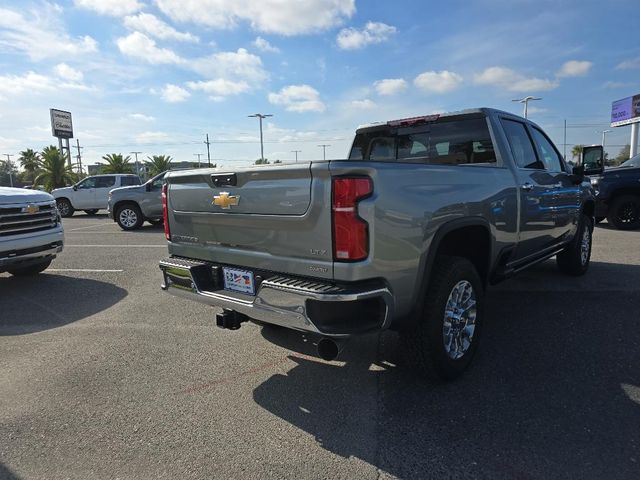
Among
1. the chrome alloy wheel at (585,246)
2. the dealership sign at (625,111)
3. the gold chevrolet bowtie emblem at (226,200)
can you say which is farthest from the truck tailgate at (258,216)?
the dealership sign at (625,111)

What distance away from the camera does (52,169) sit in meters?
34.8

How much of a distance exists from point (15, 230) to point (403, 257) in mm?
5454

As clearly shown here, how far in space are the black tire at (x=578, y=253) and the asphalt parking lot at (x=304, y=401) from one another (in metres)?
1.11

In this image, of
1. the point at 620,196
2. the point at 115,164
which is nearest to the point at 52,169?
the point at 115,164

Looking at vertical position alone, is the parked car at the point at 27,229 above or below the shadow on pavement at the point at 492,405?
above

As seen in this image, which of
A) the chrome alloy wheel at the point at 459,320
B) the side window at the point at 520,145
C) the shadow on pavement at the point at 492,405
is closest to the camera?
the shadow on pavement at the point at 492,405

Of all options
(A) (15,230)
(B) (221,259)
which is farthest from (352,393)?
(A) (15,230)

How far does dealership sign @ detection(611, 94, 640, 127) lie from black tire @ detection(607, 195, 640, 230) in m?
39.3

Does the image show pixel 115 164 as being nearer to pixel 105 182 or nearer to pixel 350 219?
pixel 105 182

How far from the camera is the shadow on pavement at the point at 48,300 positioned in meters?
4.79

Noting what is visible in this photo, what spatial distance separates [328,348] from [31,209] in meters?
5.32

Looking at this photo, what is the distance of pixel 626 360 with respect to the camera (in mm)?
3492

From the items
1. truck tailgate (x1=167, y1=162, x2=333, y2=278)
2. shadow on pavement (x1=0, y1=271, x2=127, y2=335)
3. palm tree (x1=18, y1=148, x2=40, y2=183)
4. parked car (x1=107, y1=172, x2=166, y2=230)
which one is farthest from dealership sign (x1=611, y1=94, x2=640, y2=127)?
palm tree (x1=18, y1=148, x2=40, y2=183)

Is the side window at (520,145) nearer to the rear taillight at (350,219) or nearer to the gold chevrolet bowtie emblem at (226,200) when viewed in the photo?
the rear taillight at (350,219)
